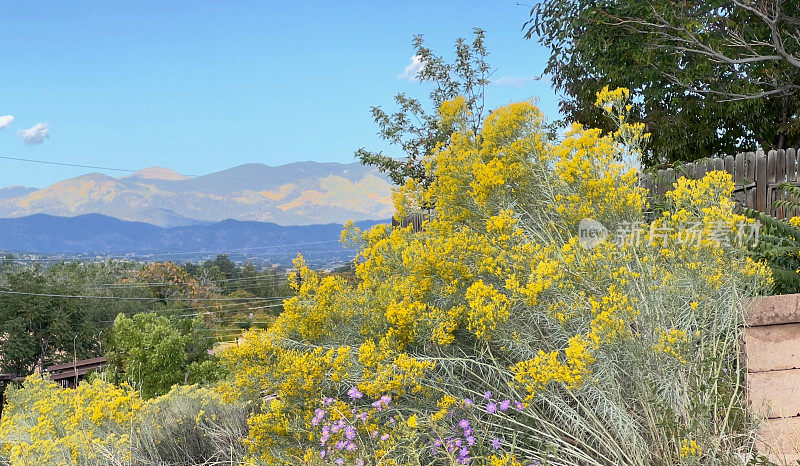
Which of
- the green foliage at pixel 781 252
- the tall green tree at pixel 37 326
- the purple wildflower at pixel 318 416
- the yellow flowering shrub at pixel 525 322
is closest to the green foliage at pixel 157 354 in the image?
the yellow flowering shrub at pixel 525 322

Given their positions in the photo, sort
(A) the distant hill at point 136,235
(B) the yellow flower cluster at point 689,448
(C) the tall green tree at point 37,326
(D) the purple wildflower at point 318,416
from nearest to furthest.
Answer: (B) the yellow flower cluster at point 689,448 → (D) the purple wildflower at point 318,416 → (C) the tall green tree at point 37,326 → (A) the distant hill at point 136,235

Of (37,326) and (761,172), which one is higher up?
(761,172)

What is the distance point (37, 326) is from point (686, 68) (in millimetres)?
20721

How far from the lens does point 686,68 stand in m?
10.6

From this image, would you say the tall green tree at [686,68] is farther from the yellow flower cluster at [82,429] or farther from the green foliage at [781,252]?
the yellow flower cluster at [82,429]

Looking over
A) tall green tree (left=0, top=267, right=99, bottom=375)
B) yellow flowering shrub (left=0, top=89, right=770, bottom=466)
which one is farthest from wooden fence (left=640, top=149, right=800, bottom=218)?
tall green tree (left=0, top=267, right=99, bottom=375)

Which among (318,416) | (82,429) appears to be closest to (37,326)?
(82,429)

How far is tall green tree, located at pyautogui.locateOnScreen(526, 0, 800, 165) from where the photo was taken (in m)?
9.98

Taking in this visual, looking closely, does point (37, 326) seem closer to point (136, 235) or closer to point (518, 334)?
point (518, 334)

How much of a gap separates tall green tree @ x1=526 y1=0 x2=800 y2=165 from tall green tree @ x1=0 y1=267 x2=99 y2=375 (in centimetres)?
1714

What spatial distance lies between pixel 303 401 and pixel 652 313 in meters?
1.62

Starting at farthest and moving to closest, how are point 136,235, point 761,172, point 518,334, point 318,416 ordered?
point 136,235 → point 761,172 → point 318,416 → point 518,334

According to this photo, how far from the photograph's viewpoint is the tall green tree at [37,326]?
67.3ft

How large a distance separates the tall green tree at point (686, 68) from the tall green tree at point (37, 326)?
17144 mm
